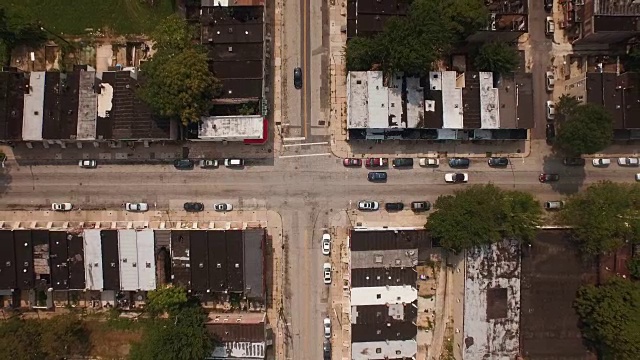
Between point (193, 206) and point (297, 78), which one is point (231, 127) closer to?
point (297, 78)

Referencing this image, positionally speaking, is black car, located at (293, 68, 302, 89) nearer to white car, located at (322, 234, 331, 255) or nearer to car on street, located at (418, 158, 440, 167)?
car on street, located at (418, 158, 440, 167)

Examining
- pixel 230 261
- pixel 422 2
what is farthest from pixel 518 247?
pixel 230 261

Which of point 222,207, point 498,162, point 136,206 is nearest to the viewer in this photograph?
point 136,206

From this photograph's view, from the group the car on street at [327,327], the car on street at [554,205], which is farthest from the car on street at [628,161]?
the car on street at [327,327]

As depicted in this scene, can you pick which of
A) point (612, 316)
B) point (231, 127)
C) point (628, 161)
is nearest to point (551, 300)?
point (612, 316)

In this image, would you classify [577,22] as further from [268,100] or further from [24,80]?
[24,80]

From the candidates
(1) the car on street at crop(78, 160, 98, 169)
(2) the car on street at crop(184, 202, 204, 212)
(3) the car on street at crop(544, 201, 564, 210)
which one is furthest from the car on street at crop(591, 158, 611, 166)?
(1) the car on street at crop(78, 160, 98, 169)
